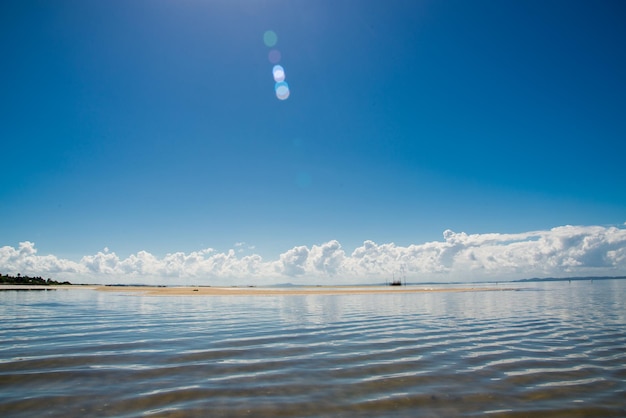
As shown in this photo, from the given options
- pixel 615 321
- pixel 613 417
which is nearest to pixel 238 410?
pixel 613 417

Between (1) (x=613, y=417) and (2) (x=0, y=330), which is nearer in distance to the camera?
(1) (x=613, y=417)

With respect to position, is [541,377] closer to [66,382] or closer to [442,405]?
[442,405]

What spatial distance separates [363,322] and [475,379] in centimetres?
1460

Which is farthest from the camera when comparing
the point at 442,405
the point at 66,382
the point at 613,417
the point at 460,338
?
the point at 460,338

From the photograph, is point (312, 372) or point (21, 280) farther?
point (21, 280)

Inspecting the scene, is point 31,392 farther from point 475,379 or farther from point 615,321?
point 615,321

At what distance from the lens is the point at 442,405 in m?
8.34

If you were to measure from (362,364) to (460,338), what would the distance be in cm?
812

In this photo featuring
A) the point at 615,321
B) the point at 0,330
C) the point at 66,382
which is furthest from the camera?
the point at 615,321

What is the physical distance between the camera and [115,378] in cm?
1058

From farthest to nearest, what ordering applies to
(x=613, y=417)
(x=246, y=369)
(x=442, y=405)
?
(x=246, y=369)
(x=442, y=405)
(x=613, y=417)

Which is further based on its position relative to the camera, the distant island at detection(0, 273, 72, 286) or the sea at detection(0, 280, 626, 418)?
the distant island at detection(0, 273, 72, 286)

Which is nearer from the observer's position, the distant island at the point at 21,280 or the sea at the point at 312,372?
the sea at the point at 312,372

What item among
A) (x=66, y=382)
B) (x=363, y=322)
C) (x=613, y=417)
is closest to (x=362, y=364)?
(x=613, y=417)
